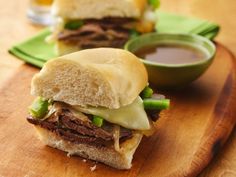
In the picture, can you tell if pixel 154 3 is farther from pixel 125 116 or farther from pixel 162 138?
pixel 125 116

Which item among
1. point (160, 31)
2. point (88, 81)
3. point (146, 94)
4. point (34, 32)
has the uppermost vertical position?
point (88, 81)

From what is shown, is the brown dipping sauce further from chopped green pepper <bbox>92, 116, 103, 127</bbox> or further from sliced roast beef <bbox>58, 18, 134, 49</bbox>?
chopped green pepper <bbox>92, 116, 103, 127</bbox>

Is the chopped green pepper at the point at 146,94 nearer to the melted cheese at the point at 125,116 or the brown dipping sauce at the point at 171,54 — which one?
the melted cheese at the point at 125,116

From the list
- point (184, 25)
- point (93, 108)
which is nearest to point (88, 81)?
point (93, 108)

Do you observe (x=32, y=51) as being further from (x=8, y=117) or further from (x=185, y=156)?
(x=185, y=156)

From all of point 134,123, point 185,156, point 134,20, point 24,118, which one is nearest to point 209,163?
point 185,156

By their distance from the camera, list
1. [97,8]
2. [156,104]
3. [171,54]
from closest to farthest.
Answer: [156,104] → [171,54] → [97,8]
